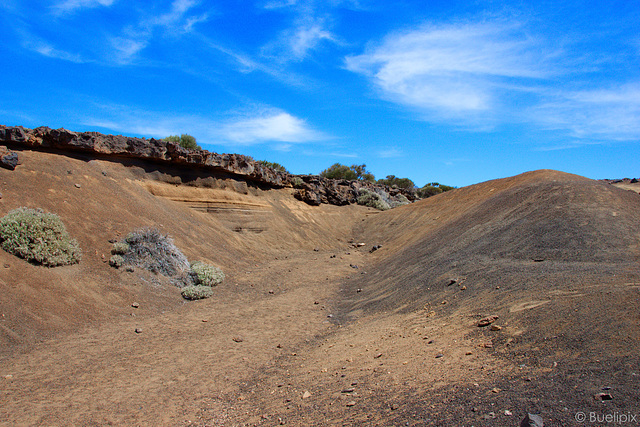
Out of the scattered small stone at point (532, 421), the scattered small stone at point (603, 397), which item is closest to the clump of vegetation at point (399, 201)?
the scattered small stone at point (603, 397)

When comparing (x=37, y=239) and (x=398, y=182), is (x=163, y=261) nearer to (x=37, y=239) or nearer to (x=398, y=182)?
(x=37, y=239)

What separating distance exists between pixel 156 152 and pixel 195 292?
10091 millimetres

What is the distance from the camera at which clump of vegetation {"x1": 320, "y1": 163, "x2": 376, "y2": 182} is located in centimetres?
5354

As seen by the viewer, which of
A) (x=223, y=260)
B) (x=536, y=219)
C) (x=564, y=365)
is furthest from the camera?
(x=223, y=260)

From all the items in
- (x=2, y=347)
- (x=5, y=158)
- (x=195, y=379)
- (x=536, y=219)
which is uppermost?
(x=5, y=158)

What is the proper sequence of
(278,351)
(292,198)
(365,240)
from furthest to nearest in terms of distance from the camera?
(292,198), (365,240), (278,351)

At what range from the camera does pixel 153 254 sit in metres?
12.3

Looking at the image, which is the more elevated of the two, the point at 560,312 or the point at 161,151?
the point at 161,151

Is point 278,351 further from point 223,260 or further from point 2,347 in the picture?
point 223,260

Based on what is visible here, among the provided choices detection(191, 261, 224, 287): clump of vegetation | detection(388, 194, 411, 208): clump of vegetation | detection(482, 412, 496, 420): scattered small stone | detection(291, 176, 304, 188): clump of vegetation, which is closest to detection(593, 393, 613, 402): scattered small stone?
detection(482, 412, 496, 420): scattered small stone

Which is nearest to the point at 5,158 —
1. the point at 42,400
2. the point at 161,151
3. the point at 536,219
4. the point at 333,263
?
the point at 161,151

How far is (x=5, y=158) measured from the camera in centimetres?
1245

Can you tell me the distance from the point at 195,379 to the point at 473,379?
4.36m

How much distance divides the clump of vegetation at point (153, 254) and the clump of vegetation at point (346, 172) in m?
41.1
